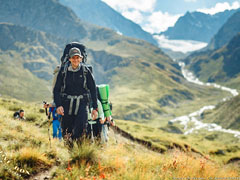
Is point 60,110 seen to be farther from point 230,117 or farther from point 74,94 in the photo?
point 230,117

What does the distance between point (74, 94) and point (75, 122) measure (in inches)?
38.8

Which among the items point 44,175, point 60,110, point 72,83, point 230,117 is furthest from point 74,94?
point 230,117

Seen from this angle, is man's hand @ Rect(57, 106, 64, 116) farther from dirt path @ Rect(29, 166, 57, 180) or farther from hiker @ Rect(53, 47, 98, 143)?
dirt path @ Rect(29, 166, 57, 180)

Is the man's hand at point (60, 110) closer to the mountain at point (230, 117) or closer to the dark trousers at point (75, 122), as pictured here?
the dark trousers at point (75, 122)

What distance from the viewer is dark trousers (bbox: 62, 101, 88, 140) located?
7.21 meters

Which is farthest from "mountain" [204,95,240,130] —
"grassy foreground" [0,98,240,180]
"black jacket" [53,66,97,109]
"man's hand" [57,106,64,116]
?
"man's hand" [57,106,64,116]

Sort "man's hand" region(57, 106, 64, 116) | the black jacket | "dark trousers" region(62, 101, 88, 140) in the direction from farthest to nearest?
the black jacket, "dark trousers" region(62, 101, 88, 140), "man's hand" region(57, 106, 64, 116)

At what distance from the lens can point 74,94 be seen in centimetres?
746

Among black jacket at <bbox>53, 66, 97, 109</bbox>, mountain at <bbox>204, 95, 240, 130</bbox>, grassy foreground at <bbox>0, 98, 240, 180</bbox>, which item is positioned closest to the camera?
grassy foreground at <bbox>0, 98, 240, 180</bbox>

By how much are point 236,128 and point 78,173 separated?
172266mm

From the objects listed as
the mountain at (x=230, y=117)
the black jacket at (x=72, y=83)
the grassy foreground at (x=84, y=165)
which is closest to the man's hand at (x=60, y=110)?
the black jacket at (x=72, y=83)

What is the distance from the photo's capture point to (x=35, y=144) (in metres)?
6.70

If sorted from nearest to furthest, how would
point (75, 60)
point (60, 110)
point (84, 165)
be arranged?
point (84, 165) < point (60, 110) < point (75, 60)

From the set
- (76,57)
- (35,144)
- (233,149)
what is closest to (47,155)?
(35,144)
